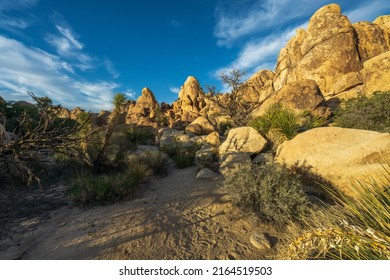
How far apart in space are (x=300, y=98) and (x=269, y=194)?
46.0ft

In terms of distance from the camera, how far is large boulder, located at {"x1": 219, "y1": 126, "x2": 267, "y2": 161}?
29.5 feet

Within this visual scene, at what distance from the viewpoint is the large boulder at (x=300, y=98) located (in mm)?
15758

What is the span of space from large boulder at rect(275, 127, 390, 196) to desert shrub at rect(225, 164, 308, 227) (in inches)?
54.9

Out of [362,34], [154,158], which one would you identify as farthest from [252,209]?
[362,34]

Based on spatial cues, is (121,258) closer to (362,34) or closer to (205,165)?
(205,165)

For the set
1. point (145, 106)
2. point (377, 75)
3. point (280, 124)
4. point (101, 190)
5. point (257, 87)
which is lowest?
point (101, 190)

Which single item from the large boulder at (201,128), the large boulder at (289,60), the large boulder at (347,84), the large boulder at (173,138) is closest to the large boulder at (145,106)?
the large boulder at (201,128)

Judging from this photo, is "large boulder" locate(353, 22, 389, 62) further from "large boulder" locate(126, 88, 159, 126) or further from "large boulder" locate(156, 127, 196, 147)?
"large boulder" locate(126, 88, 159, 126)

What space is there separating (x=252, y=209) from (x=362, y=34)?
31.6 meters

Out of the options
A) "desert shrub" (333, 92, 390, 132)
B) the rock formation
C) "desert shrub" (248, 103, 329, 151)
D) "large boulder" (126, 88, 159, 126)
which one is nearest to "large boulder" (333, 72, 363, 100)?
the rock formation

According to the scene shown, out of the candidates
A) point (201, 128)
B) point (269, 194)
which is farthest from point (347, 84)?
point (269, 194)

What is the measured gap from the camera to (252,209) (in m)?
4.99

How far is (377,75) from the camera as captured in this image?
658 inches

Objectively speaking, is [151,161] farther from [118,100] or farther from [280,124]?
[280,124]
